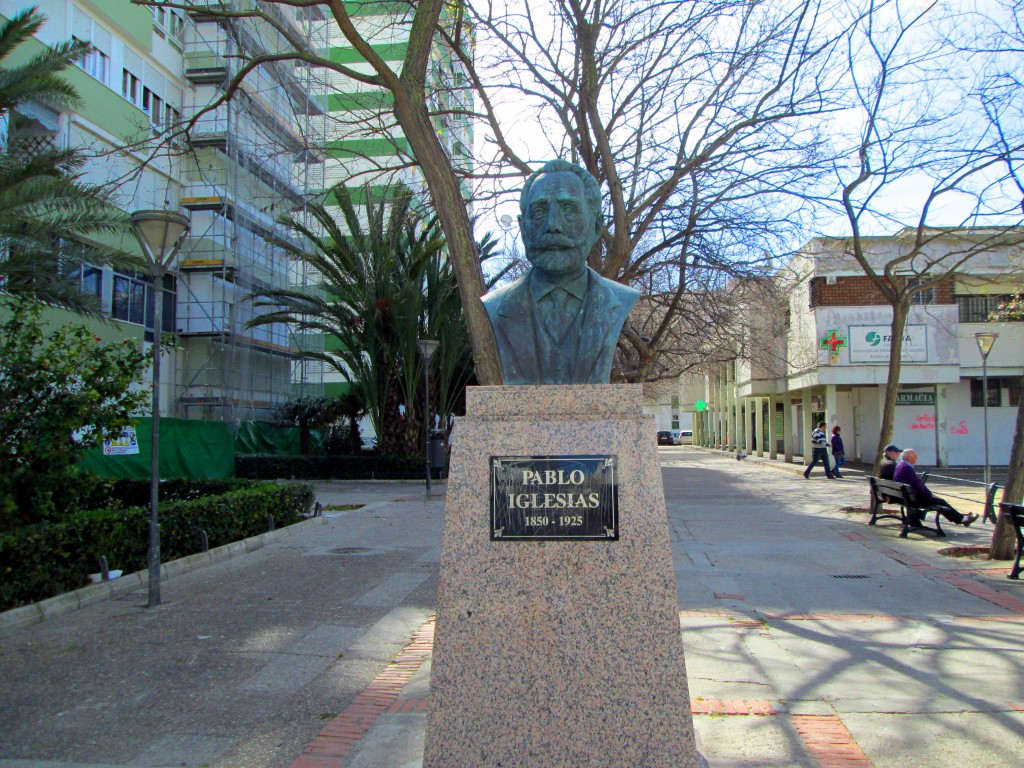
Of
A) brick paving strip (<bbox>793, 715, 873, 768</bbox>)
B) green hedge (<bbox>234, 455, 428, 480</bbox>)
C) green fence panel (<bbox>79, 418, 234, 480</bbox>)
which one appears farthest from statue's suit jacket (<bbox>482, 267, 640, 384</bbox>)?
green hedge (<bbox>234, 455, 428, 480</bbox>)

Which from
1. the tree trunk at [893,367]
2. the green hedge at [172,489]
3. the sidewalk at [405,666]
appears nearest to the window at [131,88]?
the green hedge at [172,489]

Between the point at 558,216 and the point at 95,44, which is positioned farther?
the point at 95,44

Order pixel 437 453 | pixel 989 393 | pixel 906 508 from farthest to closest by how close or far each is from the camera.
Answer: pixel 989 393
pixel 437 453
pixel 906 508

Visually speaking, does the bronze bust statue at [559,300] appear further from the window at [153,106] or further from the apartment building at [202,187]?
the window at [153,106]

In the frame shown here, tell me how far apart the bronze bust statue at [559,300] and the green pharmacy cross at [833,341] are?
25468 millimetres

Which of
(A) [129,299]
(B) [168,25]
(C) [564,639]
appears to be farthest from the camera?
(B) [168,25]

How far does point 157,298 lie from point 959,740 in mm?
7995

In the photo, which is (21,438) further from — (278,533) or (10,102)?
(10,102)

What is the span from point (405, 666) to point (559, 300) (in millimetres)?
3168

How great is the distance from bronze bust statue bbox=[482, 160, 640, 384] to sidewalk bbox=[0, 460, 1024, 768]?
2.09m

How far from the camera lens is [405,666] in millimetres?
5836

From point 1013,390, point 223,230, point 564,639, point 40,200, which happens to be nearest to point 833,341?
point 1013,390

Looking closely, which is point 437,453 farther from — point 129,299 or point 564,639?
point 564,639

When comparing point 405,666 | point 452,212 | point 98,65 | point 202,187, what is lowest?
point 405,666
